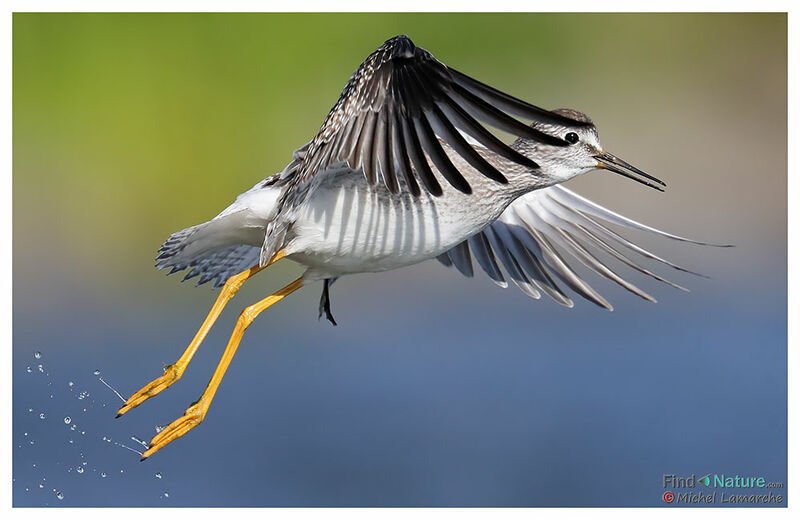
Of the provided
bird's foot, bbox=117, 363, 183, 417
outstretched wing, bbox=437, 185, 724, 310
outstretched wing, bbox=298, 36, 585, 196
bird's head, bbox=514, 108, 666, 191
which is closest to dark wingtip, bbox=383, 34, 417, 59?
outstretched wing, bbox=298, 36, 585, 196

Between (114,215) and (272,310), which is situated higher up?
(114,215)

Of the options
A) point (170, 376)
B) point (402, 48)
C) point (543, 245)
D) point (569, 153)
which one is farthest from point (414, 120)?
point (543, 245)

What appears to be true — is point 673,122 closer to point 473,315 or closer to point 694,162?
point 694,162

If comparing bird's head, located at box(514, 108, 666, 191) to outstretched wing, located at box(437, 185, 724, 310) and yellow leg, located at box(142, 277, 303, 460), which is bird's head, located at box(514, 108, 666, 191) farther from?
yellow leg, located at box(142, 277, 303, 460)

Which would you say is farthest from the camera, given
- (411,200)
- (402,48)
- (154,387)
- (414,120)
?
(154,387)

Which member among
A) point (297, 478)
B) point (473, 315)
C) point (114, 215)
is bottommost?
point (297, 478)

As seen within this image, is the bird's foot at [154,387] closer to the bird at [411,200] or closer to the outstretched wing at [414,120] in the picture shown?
the bird at [411,200]

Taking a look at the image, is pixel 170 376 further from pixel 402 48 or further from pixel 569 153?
pixel 569 153

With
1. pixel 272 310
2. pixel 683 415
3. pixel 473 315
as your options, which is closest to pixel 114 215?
pixel 272 310
